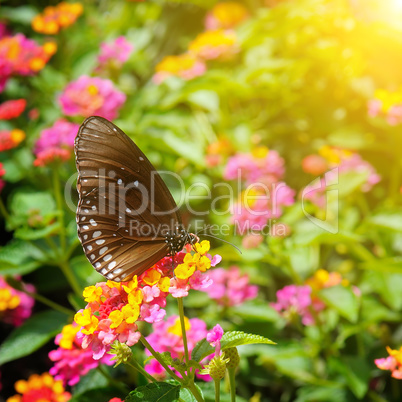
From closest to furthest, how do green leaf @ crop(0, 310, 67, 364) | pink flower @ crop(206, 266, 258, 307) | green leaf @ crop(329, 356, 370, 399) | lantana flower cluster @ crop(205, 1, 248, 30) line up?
1. green leaf @ crop(329, 356, 370, 399)
2. green leaf @ crop(0, 310, 67, 364)
3. pink flower @ crop(206, 266, 258, 307)
4. lantana flower cluster @ crop(205, 1, 248, 30)

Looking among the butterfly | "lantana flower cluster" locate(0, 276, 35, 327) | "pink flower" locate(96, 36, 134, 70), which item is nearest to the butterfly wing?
the butterfly

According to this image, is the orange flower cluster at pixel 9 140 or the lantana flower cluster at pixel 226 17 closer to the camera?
the orange flower cluster at pixel 9 140

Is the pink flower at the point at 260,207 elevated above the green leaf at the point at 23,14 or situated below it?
below

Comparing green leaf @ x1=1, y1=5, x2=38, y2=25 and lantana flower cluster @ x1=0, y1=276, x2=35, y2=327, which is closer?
lantana flower cluster @ x1=0, y1=276, x2=35, y2=327

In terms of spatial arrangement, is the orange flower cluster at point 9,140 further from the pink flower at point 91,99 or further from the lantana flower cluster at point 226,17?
the lantana flower cluster at point 226,17

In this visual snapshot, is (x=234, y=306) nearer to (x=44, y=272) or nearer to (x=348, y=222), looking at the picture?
(x=348, y=222)

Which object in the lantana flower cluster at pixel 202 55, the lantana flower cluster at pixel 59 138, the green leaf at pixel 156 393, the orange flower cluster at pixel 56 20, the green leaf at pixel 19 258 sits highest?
the orange flower cluster at pixel 56 20

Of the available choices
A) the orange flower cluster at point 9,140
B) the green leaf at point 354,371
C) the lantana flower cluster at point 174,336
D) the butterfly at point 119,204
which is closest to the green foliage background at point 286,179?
the green leaf at point 354,371

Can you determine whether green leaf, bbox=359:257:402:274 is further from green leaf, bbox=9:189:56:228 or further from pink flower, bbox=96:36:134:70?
pink flower, bbox=96:36:134:70
